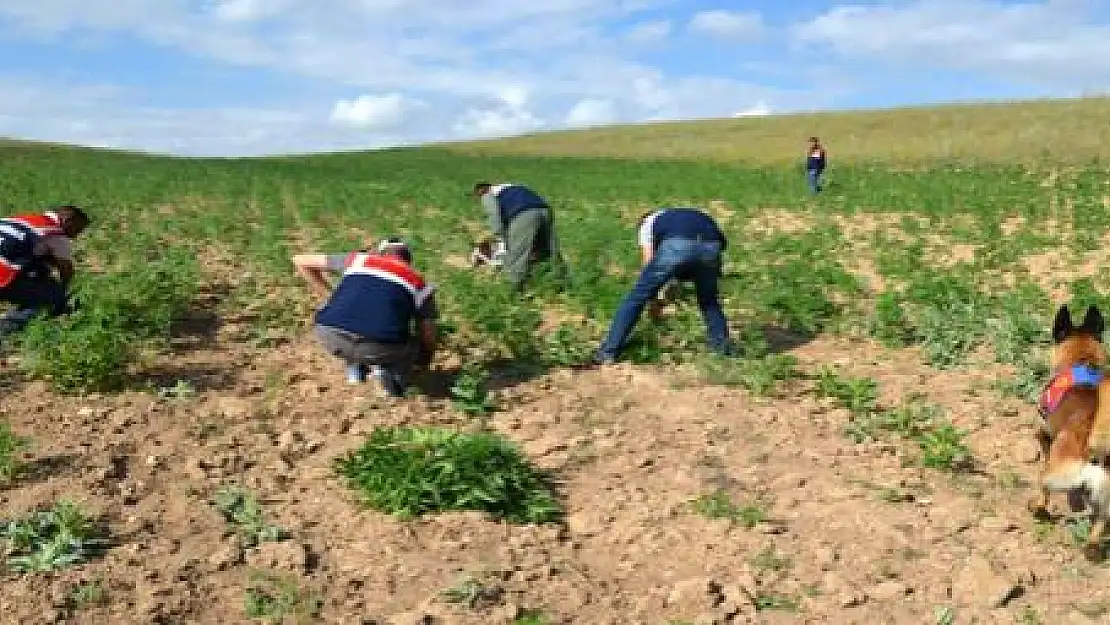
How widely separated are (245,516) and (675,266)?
4.19m

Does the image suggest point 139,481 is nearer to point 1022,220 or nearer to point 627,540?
point 627,540

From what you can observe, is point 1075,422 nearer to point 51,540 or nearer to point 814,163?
point 51,540

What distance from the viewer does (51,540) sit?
458cm

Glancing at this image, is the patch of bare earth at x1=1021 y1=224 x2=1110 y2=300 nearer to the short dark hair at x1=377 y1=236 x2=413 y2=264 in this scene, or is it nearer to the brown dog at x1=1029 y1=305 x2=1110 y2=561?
the brown dog at x1=1029 y1=305 x2=1110 y2=561

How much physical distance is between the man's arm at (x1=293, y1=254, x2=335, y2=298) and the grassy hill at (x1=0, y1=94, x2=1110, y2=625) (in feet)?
1.75

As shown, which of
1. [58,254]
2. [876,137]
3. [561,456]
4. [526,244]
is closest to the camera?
[561,456]

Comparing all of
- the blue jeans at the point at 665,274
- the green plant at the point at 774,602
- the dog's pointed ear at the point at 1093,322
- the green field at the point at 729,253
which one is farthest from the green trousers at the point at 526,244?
the green plant at the point at 774,602

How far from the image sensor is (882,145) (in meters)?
52.6

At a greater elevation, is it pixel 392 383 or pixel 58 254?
pixel 58 254

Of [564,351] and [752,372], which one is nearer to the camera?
[752,372]

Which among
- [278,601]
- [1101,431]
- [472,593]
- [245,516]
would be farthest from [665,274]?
[278,601]

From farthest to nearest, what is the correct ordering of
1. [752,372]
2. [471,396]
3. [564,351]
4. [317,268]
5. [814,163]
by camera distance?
[814,163] < [564,351] < [317,268] < [752,372] < [471,396]

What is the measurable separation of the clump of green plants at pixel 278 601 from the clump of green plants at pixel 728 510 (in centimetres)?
196

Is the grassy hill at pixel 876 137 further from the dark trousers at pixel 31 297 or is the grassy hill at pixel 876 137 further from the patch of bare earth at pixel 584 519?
the dark trousers at pixel 31 297
